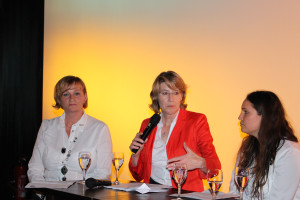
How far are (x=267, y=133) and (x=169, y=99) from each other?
1.01 m

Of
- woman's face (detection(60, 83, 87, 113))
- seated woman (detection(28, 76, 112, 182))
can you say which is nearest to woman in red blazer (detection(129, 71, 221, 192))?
seated woman (detection(28, 76, 112, 182))

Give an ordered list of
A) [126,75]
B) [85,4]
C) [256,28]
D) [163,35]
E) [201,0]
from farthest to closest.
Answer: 1. [85,4]
2. [126,75]
3. [163,35]
4. [201,0]
5. [256,28]

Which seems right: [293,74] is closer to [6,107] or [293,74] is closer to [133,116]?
[133,116]

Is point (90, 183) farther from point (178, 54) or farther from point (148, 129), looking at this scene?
point (178, 54)

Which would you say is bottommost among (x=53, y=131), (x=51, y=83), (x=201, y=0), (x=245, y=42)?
(x=53, y=131)

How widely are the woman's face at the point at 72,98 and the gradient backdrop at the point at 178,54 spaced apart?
106 cm

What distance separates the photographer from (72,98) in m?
4.16

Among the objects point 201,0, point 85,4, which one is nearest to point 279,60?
point 201,0

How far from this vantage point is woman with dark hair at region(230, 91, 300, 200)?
276 centimetres

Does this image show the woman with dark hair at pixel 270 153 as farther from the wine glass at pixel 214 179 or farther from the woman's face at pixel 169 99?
the woman's face at pixel 169 99

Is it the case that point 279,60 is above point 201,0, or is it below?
below

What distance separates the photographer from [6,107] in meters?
5.53

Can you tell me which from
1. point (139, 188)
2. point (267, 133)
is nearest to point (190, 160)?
point (139, 188)

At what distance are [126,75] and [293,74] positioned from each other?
203cm
